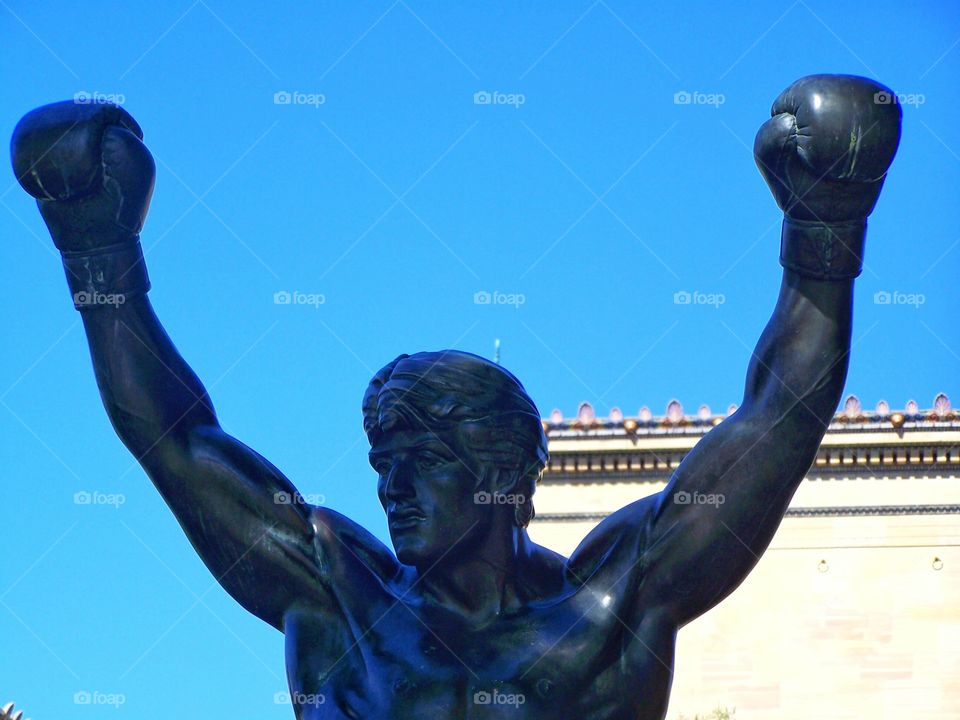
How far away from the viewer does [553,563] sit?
4258mm

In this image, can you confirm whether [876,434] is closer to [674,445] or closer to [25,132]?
[674,445]

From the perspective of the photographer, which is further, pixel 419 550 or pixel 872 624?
pixel 872 624

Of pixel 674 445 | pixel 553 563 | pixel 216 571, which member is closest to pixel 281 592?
pixel 216 571

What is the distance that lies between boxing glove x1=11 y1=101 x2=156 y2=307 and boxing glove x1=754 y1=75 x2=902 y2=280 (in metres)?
1.30

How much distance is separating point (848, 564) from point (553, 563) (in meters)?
27.1

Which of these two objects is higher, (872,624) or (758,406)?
(872,624)

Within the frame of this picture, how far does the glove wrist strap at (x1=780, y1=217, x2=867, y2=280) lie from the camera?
407cm

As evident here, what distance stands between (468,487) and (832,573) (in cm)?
2729

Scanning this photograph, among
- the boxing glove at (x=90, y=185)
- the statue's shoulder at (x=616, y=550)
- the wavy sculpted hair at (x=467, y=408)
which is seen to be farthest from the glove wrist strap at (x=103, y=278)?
the statue's shoulder at (x=616, y=550)

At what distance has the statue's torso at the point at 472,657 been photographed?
3.95 m

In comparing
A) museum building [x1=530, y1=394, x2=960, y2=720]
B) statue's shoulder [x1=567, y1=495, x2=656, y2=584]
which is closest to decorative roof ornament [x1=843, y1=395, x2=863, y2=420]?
museum building [x1=530, y1=394, x2=960, y2=720]

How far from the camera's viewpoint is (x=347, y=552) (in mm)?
4246

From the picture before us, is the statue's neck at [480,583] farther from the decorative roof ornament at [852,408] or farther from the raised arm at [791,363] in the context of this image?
the decorative roof ornament at [852,408]

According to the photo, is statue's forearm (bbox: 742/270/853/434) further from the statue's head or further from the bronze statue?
the statue's head
